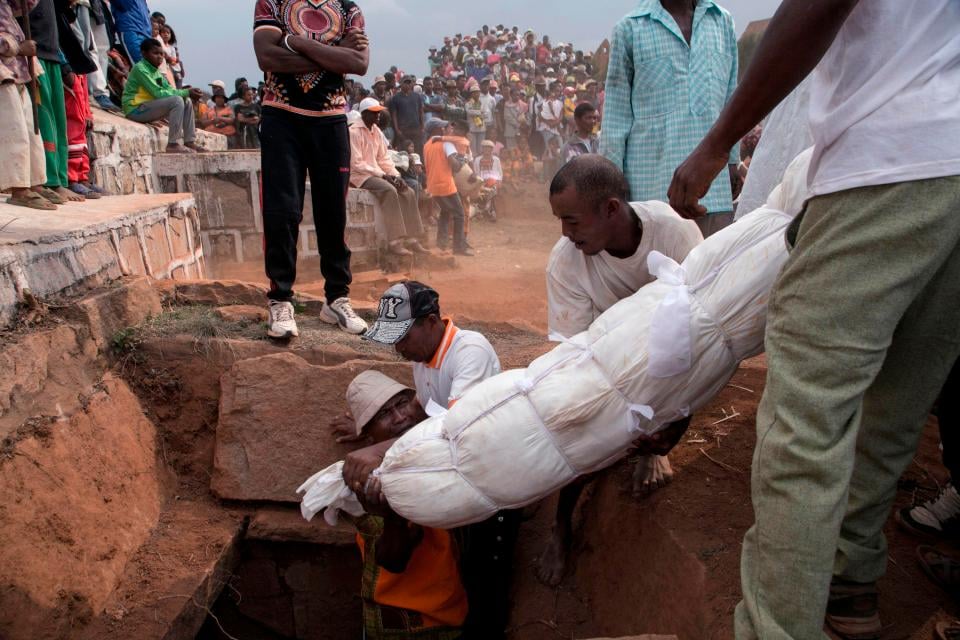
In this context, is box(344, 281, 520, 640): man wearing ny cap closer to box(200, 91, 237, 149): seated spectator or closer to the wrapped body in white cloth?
the wrapped body in white cloth

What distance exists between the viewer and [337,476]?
244cm

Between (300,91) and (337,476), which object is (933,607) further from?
(300,91)

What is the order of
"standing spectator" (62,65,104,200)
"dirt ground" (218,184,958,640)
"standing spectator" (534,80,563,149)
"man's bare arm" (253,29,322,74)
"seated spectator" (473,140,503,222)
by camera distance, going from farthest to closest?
1. "standing spectator" (534,80,563,149)
2. "seated spectator" (473,140,503,222)
3. "standing spectator" (62,65,104,200)
4. "man's bare arm" (253,29,322,74)
5. "dirt ground" (218,184,958,640)

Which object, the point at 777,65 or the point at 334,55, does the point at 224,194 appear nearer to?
the point at 334,55

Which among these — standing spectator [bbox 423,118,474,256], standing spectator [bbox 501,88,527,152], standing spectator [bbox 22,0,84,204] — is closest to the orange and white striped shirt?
standing spectator [bbox 22,0,84,204]

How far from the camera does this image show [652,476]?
8.21 feet

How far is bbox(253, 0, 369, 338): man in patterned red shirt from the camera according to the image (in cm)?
326

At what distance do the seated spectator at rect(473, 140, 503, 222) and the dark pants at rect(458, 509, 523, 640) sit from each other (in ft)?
32.1

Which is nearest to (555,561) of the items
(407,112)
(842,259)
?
(842,259)

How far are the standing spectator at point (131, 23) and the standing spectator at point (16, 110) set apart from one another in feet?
16.5

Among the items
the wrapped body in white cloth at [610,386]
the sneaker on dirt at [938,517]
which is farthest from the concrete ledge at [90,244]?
the sneaker on dirt at [938,517]

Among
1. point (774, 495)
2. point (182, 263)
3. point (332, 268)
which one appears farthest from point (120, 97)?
point (774, 495)

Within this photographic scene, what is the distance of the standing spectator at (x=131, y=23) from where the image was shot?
27.4ft

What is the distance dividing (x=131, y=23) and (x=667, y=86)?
7.99 m
